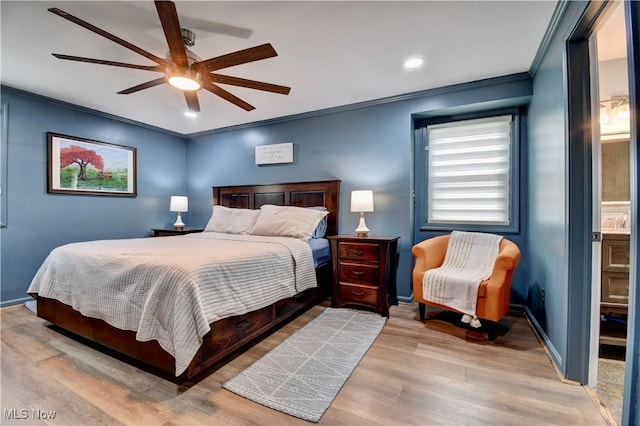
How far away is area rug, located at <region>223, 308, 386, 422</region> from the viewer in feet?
5.07

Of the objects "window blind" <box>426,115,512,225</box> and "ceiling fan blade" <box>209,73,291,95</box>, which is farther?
Answer: "window blind" <box>426,115,512,225</box>

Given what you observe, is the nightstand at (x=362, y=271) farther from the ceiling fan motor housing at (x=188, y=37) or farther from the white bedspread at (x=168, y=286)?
the ceiling fan motor housing at (x=188, y=37)

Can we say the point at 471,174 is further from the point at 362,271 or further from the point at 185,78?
the point at 185,78

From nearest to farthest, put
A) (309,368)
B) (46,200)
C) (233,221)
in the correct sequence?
(309,368) < (46,200) < (233,221)

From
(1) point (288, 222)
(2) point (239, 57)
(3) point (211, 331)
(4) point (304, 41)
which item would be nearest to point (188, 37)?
(2) point (239, 57)

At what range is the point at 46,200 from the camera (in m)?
3.37

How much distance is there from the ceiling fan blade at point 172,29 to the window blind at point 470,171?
9.28 ft

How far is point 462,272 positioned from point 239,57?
8.64ft

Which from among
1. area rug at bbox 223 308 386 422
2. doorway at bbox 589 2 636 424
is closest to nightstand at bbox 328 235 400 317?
area rug at bbox 223 308 386 422

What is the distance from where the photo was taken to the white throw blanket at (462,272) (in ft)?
7.49

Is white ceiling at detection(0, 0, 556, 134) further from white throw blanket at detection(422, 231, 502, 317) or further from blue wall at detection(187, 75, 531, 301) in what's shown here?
white throw blanket at detection(422, 231, 502, 317)

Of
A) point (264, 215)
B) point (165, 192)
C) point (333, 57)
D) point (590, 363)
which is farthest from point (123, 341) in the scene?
point (165, 192)

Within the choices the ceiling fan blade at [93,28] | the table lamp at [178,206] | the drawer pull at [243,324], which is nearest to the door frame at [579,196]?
the drawer pull at [243,324]

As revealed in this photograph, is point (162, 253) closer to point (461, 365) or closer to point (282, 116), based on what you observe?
point (461, 365)
